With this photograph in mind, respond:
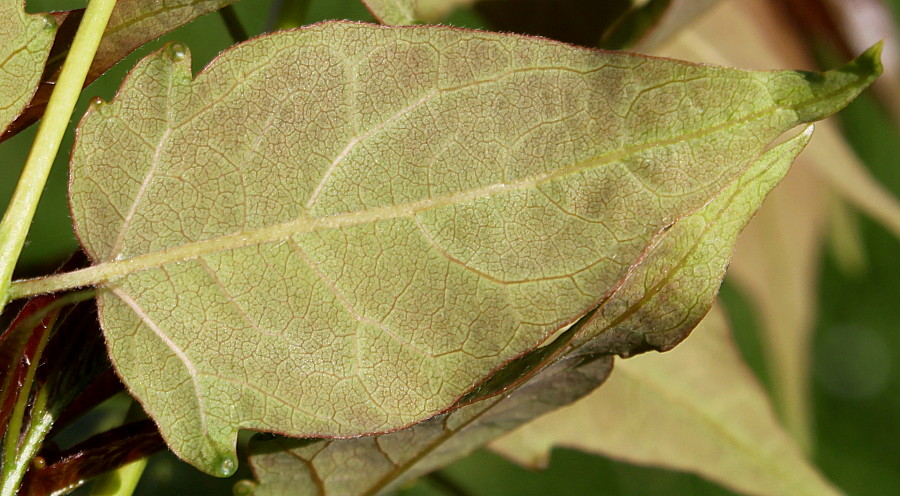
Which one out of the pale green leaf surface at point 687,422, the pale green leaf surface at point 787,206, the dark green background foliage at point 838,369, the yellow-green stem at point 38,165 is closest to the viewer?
the yellow-green stem at point 38,165

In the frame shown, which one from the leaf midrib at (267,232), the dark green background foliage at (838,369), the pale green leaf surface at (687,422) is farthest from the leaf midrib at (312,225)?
the dark green background foliage at (838,369)

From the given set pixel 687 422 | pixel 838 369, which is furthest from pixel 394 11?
pixel 838 369

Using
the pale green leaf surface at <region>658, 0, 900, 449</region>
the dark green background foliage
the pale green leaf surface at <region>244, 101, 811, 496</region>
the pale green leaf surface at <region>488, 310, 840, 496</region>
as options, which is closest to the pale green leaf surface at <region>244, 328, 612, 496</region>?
the pale green leaf surface at <region>244, 101, 811, 496</region>

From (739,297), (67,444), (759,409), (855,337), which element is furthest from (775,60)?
(855,337)

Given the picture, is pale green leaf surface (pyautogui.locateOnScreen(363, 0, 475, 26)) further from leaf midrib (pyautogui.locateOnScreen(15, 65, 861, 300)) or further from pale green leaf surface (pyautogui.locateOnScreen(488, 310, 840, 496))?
pale green leaf surface (pyautogui.locateOnScreen(488, 310, 840, 496))

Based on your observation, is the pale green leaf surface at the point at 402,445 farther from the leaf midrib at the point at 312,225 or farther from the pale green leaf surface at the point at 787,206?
the pale green leaf surface at the point at 787,206

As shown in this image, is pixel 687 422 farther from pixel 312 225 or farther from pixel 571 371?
pixel 312 225

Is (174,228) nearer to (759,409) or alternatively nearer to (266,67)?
(266,67)
